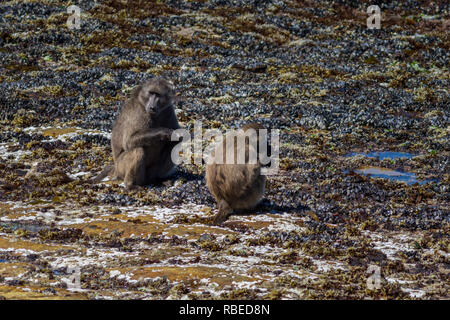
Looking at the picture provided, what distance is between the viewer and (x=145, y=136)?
13188mm

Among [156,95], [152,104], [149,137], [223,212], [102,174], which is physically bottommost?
[223,212]

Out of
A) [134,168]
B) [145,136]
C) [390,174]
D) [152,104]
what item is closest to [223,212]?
[134,168]

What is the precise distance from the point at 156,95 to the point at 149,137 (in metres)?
0.96

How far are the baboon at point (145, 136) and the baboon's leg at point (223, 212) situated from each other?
2.46 meters

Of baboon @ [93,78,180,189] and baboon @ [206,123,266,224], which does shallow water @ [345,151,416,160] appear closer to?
baboon @ [93,78,180,189]

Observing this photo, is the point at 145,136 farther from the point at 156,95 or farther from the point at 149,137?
the point at 156,95

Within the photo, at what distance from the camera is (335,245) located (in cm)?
1047

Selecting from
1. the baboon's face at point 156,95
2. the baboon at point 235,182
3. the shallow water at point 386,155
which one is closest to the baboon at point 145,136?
the baboon's face at point 156,95

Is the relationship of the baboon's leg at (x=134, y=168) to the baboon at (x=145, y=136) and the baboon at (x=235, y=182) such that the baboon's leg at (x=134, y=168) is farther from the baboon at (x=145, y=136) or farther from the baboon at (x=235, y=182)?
the baboon at (x=235, y=182)

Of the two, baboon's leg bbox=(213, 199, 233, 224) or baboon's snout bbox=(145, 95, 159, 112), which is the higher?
baboon's snout bbox=(145, 95, 159, 112)

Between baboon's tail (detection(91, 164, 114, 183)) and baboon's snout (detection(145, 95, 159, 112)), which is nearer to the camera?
baboon's snout (detection(145, 95, 159, 112))

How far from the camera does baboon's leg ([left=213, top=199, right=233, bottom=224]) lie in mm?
11406

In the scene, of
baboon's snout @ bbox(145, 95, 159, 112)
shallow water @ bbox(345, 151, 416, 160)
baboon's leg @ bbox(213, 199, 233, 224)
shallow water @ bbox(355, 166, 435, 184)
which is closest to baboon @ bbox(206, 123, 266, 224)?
baboon's leg @ bbox(213, 199, 233, 224)

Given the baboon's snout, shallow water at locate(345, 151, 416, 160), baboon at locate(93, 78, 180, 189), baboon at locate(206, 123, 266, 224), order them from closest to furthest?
baboon at locate(206, 123, 266, 224) → the baboon's snout → baboon at locate(93, 78, 180, 189) → shallow water at locate(345, 151, 416, 160)
